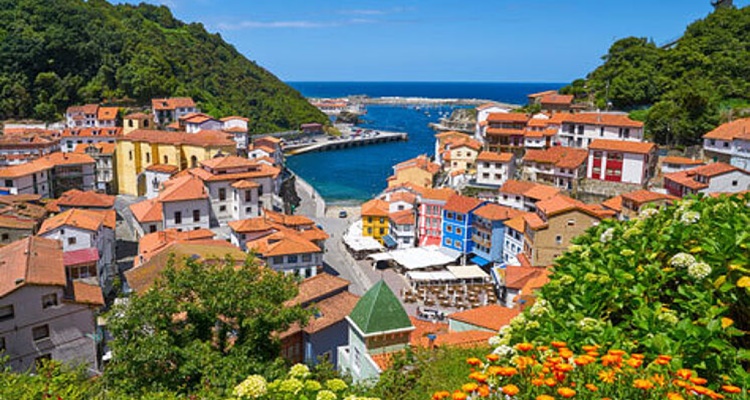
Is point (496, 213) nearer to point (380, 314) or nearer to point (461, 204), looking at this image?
point (461, 204)

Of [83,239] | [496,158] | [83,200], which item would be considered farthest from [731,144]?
[83,200]

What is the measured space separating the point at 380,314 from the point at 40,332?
487 inches

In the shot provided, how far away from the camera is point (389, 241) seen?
125ft

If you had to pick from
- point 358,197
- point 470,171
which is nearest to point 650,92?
point 470,171

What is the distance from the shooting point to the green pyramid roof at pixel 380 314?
1197 centimetres

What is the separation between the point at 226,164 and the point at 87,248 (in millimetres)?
12658

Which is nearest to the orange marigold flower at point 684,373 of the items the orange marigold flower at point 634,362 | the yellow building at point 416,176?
the orange marigold flower at point 634,362

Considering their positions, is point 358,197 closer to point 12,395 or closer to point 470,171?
point 470,171

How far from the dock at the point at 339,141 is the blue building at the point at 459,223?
182 feet

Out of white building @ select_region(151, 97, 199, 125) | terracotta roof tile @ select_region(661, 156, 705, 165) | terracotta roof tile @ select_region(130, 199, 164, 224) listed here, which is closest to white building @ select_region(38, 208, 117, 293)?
terracotta roof tile @ select_region(130, 199, 164, 224)

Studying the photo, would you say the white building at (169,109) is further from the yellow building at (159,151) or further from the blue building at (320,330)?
the blue building at (320,330)

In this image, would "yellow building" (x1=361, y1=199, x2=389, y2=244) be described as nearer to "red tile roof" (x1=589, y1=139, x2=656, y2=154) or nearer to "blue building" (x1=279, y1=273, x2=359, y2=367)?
"red tile roof" (x1=589, y1=139, x2=656, y2=154)

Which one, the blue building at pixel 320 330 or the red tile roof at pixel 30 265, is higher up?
the red tile roof at pixel 30 265

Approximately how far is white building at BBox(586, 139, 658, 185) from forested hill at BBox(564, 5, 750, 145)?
4228mm
